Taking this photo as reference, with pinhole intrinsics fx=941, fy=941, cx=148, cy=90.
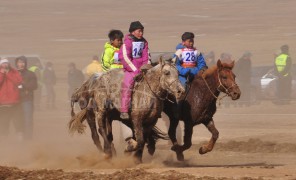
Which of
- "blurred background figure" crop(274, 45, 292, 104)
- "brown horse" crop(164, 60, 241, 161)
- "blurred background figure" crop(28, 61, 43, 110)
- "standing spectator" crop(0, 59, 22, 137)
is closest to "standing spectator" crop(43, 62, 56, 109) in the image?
"blurred background figure" crop(28, 61, 43, 110)

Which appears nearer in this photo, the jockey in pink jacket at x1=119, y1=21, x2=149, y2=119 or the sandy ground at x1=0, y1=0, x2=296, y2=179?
the sandy ground at x1=0, y1=0, x2=296, y2=179

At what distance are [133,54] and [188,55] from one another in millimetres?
1540

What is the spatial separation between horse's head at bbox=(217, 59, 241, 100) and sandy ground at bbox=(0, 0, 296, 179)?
4.51 ft

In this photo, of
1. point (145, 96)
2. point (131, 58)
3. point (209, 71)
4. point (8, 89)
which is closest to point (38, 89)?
point (8, 89)

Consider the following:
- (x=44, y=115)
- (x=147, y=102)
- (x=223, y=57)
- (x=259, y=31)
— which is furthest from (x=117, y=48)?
(x=259, y=31)

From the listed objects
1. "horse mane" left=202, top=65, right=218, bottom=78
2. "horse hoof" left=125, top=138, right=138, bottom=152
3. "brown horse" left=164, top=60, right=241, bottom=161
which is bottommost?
"horse hoof" left=125, top=138, right=138, bottom=152

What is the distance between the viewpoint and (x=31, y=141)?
24703mm

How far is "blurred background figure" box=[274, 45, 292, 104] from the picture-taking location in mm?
34291

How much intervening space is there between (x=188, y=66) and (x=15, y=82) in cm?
802

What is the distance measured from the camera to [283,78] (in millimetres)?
34281

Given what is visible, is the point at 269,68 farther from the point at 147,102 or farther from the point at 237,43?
the point at 147,102

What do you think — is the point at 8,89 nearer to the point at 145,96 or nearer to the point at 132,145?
the point at 132,145

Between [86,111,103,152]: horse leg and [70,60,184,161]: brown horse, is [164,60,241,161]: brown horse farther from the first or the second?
[86,111,103,152]: horse leg

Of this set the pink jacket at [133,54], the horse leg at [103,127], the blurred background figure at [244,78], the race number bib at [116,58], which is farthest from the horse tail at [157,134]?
the blurred background figure at [244,78]
